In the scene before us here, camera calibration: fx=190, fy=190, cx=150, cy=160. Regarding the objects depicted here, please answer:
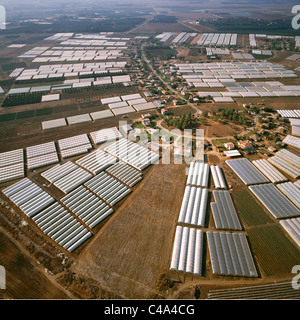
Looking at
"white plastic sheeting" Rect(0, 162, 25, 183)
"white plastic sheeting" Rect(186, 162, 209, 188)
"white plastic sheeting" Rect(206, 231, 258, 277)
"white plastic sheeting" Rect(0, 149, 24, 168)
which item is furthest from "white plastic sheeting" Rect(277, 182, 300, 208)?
"white plastic sheeting" Rect(0, 149, 24, 168)

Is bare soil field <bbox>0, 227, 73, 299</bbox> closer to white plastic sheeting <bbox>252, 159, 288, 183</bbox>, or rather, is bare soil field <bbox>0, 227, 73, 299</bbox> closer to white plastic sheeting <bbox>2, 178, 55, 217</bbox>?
white plastic sheeting <bbox>2, 178, 55, 217</bbox>

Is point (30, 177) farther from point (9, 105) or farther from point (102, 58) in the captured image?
point (102, 58)

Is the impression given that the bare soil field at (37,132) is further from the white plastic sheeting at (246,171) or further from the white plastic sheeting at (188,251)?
the white plastic sheeting at (188,251)

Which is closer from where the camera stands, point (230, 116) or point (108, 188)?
point (108, 188)

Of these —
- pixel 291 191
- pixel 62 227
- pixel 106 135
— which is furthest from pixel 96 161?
pixel 291 191

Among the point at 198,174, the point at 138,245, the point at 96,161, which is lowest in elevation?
the point at 138,245

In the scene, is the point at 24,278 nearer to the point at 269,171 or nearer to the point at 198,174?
the point at 198,174
